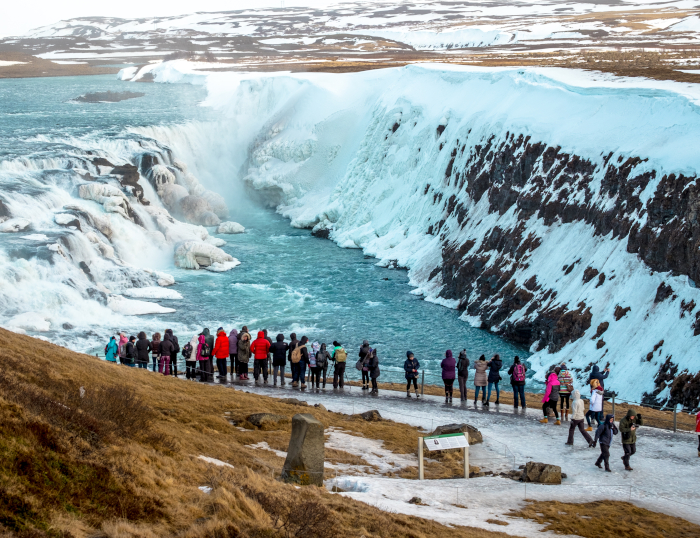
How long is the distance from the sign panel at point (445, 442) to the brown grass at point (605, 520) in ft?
5.39

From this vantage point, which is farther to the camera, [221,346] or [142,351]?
[221,346]

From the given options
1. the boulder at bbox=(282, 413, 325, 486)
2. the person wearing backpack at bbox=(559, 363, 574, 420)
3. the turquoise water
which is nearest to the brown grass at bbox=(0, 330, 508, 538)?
the boulder at bbox=(282, 413, 325, 486)

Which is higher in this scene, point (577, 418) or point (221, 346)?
point (577, 418)

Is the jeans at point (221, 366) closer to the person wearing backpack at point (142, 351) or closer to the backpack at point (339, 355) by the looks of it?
the person wearing backpack at point (142, 351)

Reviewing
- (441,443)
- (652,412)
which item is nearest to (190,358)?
(441,443)

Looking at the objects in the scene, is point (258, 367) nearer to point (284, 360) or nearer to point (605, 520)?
point (284, 360)

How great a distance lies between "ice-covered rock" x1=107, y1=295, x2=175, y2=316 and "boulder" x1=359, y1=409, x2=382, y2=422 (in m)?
17.4

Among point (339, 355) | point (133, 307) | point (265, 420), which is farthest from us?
point (133, 307)

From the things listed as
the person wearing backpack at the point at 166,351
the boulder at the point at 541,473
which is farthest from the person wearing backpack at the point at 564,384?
the person wearing backpack at the point at 166,351

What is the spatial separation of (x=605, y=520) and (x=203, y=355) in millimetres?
13218

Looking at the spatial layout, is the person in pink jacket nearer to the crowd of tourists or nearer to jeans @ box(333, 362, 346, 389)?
the crowd of tourists

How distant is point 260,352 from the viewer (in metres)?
22.3

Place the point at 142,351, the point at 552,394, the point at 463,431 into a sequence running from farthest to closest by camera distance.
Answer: the point at 142,351 < the point at 552,394 < the point at 463,431

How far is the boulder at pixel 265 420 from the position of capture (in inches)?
629
